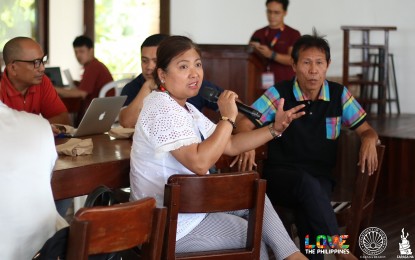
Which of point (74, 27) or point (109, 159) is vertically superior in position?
point (74, 27)

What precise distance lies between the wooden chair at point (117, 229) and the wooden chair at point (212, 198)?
0.69 feet

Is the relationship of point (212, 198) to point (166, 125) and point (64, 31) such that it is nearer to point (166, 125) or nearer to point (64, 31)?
point (166, 125)

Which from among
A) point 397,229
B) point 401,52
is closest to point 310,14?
point 401,52

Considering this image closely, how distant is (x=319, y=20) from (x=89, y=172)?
8496 millimetres

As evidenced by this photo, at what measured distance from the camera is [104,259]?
216cm

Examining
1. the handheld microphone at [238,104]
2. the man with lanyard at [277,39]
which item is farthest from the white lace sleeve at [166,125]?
the man with lanyard at [277,39]

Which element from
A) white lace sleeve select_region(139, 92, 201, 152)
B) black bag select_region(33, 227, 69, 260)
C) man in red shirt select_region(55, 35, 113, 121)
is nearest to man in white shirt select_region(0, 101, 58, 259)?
black bag select_region(33, 227, 69, 260)

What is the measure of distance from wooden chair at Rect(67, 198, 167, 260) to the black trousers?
126 centimetres

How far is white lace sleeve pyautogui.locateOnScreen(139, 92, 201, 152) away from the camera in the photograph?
263cm

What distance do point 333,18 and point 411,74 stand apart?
4.51 ft

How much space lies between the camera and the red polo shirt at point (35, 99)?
12.9 ft

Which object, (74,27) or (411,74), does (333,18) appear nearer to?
(411,74)

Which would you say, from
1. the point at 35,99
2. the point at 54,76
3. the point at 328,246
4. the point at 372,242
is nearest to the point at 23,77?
the point at 35,99

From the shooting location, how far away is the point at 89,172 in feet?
8.92
